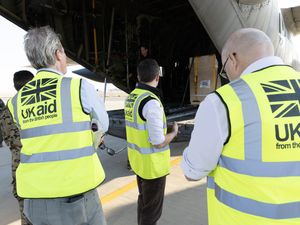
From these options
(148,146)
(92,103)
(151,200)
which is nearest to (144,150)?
(148,146)

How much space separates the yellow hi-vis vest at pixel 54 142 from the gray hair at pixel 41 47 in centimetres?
13

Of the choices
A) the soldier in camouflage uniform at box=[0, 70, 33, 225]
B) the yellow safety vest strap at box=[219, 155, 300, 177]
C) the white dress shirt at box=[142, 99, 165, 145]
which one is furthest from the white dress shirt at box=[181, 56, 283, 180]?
the soldier in camouflage uniform at box=[0, 70, 33, 225]

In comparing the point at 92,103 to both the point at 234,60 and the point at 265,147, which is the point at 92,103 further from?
the point at 265,147

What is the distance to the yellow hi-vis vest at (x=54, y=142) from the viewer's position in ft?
5.45

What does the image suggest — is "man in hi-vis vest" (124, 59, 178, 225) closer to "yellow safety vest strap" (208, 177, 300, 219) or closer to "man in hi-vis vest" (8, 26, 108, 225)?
"man in hi-vis vest" (8, 26, 108, 225)

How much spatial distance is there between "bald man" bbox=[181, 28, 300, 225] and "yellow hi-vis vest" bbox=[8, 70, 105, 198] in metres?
0.72

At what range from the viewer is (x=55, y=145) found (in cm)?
167

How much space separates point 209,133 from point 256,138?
19cm

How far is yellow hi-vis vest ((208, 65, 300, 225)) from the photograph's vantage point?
1193 mm

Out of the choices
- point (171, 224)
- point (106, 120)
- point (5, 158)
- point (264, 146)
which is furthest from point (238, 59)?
point (5, 158)

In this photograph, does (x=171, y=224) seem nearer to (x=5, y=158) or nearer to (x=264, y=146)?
(x=264, y=146)

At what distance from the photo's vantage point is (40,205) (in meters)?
1.68

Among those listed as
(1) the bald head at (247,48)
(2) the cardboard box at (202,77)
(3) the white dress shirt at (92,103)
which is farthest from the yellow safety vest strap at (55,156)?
(2) the cardboard box at (202,77)

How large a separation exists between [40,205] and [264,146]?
1.24 m
